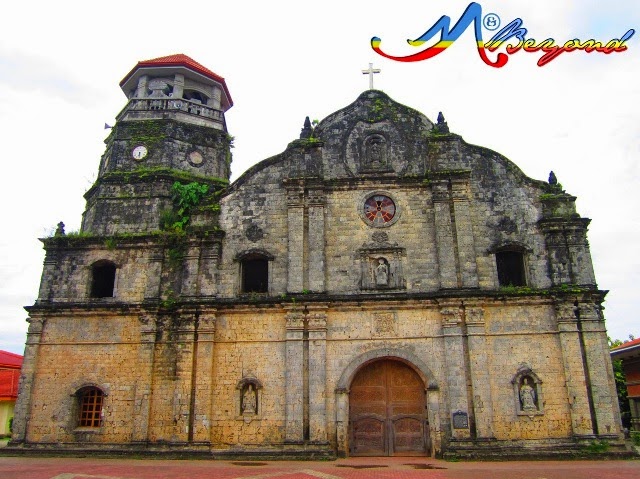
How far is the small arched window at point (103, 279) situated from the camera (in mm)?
19859

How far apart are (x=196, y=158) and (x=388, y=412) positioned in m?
12.6

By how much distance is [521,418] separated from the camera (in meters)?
16.8

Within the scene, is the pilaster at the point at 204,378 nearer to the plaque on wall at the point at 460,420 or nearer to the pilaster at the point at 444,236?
the plaque on wall at the point at 460,420

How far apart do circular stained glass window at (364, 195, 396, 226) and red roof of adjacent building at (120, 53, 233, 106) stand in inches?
387

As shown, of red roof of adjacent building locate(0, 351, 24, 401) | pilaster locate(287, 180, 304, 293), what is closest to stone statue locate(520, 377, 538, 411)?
pilaster locate(287, 180, 304, 293)

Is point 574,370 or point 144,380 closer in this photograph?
point 574,370

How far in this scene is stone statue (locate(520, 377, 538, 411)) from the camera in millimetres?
16875

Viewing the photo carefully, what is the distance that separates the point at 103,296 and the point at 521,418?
15074 mm

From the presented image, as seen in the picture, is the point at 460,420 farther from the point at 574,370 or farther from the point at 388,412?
the point at 574,370

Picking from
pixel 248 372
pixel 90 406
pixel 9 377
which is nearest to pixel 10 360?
pixel 9 377

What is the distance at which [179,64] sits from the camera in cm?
2323

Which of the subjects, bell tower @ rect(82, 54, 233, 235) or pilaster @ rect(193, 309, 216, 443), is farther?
bell tower @ rect(82, 54, 233, 235)

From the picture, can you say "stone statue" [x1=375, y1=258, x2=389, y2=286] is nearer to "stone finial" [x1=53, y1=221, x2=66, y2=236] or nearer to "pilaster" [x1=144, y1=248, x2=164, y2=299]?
"pilaster" [x1=144, y1=248, x2=164, y2=299]

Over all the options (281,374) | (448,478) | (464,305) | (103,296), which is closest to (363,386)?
(281,374)
